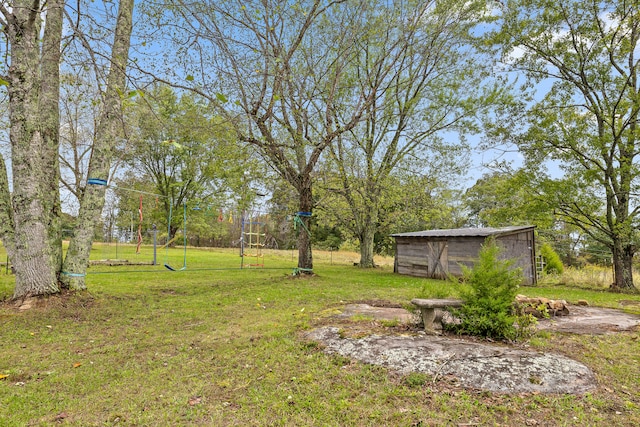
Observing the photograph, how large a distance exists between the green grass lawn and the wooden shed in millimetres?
8519

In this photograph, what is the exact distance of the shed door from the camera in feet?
45.2

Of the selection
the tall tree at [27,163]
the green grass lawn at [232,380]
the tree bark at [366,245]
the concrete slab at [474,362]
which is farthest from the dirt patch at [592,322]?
the tree bark at [366,245]

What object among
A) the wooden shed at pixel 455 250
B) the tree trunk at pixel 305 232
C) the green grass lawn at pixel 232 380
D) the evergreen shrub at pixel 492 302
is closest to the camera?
the green grass lawn at pixel 232 380

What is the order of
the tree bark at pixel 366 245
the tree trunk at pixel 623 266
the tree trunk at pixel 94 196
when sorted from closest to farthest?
the tree trunk at pixel 94 196 → the tree trunk at pixel 623 266 → the tree bark at pixel 366 245

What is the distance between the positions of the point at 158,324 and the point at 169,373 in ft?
6.88

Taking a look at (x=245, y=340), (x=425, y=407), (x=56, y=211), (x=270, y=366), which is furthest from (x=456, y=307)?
(x=56, y=211)

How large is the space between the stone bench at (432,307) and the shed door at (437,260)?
32.4ft

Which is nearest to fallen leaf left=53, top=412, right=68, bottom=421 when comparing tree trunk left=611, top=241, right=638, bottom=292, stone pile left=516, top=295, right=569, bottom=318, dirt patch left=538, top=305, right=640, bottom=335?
dirt patch left=538, top=305, right=640, bottom=335

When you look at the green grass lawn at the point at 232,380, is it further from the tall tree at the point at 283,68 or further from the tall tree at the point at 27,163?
the tall tree at the point at 283,68

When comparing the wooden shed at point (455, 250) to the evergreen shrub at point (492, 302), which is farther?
the wooden shed at point (455, 250)

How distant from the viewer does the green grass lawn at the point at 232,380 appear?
99.7 inches

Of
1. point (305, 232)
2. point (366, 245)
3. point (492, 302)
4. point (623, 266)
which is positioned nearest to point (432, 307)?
point (492, 302)

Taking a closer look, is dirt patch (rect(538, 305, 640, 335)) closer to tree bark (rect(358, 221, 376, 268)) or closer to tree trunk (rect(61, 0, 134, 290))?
tree trunk (rect(61, 0, 134, 290))

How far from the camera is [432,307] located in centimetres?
420
